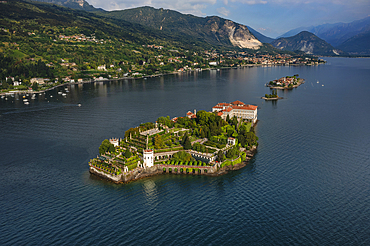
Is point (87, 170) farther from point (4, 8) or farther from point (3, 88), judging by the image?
point (4, 8)

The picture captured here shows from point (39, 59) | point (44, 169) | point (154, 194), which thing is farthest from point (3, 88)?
point (154, 194)

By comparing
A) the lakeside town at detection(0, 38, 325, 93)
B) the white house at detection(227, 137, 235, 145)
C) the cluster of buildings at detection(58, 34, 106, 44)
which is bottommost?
the white house at detection(227, 137, 235, 145)

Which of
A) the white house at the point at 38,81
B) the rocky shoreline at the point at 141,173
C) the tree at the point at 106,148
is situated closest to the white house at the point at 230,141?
the rocky shoreline at the point at 141,173

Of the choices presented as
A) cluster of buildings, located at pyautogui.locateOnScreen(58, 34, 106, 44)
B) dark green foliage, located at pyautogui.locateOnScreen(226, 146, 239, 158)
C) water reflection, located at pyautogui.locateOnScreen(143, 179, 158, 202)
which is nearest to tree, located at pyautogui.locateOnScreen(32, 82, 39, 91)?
cluster of buildings, located at pyautogui.locateOnScreen(58, 34, 106, 44)

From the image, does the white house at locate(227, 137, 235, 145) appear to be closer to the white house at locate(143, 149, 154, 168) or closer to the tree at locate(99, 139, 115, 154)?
the white house at locate(143, 149, 154, 168)

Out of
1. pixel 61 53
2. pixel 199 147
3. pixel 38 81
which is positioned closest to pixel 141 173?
pixel 199 147

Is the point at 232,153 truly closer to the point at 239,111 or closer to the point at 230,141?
the point at 230,141
